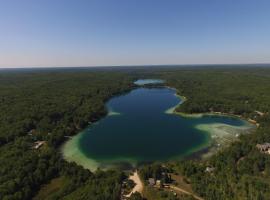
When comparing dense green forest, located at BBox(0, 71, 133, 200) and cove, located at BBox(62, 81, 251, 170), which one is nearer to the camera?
dense green forest, located at BBox(0, 71, 133, 200)

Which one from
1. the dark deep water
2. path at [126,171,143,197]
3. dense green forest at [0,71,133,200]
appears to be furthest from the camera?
the dark deep water

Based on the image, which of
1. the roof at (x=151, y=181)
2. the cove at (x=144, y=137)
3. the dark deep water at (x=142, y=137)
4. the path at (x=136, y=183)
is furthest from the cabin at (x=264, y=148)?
the path at (x=136, y=183)

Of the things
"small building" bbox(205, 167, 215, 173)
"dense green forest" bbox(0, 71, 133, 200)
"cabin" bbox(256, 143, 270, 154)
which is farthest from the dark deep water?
"cabin" bbox(256, 143, 270, 154)

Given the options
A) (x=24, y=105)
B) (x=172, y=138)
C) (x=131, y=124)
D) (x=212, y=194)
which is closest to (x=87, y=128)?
(x=131, y=124)

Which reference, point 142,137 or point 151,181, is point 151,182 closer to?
point 151,181

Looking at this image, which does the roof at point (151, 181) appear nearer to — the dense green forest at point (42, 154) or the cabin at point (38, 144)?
the dense green forest at point (42, 154)

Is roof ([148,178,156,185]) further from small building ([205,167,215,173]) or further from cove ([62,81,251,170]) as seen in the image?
small building ([205,167,215,173])

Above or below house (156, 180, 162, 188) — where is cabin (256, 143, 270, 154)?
above

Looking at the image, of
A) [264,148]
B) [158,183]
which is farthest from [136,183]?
[264,148]

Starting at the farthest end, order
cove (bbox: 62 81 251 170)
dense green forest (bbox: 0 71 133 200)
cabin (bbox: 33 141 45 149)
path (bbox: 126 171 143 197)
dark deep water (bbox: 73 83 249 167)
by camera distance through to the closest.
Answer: cabin (bbox: 33 141 45 149) → dark deep water (bbox: 73 83 249 167) → cove (bbox: 62 81 251 170) → dense green forest (bbox: 0 71 133 200) → path (bbox: 126 171 143 197)

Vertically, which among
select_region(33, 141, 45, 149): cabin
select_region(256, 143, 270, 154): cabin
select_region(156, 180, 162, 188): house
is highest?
select_region(256, 143, 270, 154): cabin
